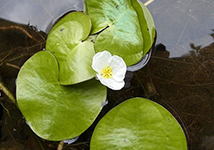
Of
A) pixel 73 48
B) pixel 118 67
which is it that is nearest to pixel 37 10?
pixel 73 48

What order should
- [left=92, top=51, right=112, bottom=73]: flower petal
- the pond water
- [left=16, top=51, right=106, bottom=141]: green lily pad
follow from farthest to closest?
the pond water < [left=16, top=51, right=106, bottom=141]: green lily pad < [left=92, top=51, right=112, bottom=73]: flower petal

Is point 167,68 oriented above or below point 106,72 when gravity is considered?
below

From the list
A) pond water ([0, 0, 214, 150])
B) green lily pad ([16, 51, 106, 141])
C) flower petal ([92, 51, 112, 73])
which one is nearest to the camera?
flower petal ([92, 51, 112, 73])

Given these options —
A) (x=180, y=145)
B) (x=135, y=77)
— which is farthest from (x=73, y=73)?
(x=180, y=145)

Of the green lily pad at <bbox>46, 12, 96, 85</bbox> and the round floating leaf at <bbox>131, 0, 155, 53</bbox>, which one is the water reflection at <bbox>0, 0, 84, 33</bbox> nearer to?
the green lily pad at <bbox>46, 12, 96, 85</bbox>

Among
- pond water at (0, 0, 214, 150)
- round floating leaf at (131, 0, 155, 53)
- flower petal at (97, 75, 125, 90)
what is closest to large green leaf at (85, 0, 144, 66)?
round floating leaf at (131, 0, 155, 53)

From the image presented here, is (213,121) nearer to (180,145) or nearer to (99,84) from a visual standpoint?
(180,145)

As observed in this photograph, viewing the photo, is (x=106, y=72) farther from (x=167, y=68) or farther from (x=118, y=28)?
(x=167, y=68)

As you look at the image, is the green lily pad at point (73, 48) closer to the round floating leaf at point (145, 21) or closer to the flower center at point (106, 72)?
the flower center at point (106, 72)
